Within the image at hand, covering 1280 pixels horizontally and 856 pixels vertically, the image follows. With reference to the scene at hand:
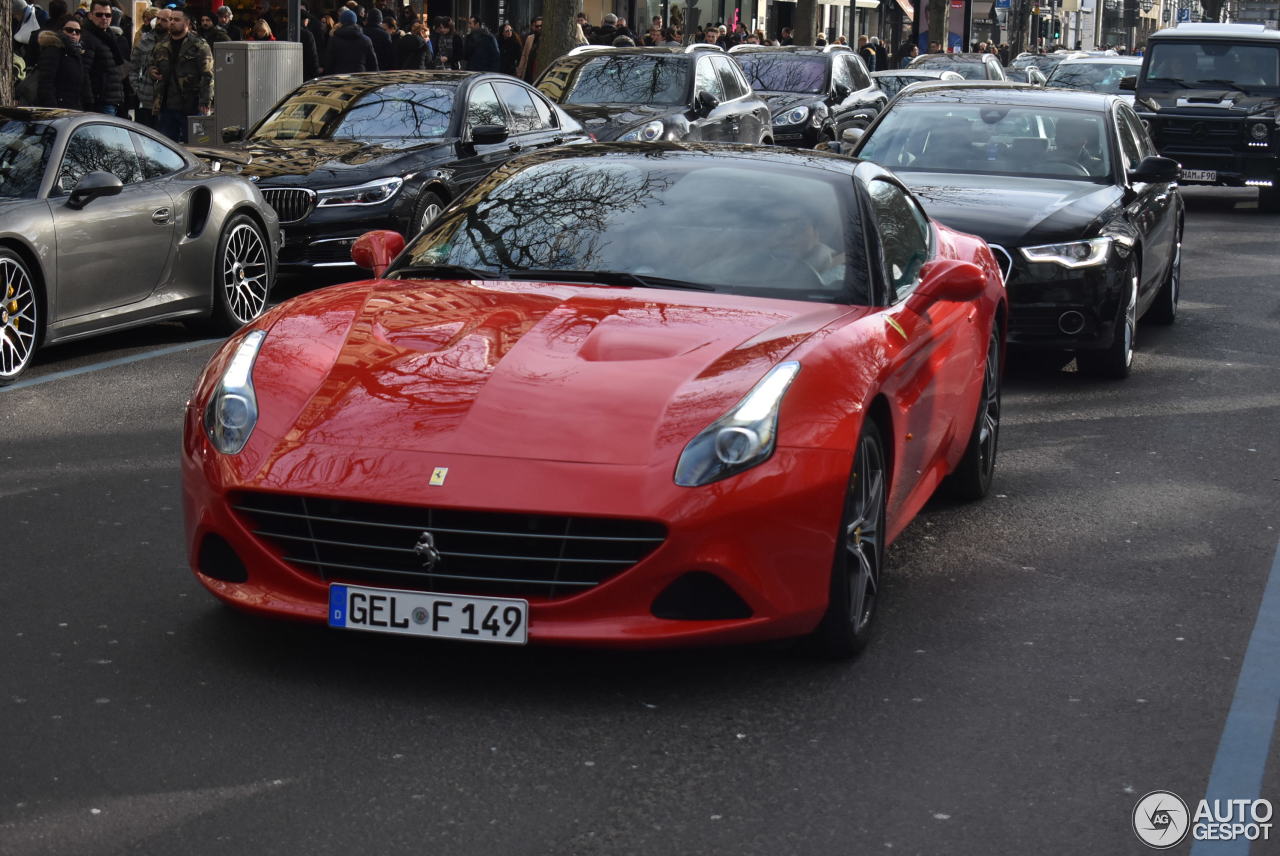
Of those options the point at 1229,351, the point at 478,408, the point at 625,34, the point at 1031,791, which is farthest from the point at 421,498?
the point at 625,34

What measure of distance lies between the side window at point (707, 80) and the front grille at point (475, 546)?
14403mm

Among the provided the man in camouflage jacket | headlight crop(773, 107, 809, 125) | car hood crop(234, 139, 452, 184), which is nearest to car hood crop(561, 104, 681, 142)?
car hood crop(234, 139, 452, 184)

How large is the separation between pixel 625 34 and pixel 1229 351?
21.9 m

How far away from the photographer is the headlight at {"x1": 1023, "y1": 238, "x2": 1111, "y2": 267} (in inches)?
390

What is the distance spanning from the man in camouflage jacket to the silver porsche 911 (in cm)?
856

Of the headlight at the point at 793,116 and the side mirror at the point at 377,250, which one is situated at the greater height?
the side mirror at the point at 377,250

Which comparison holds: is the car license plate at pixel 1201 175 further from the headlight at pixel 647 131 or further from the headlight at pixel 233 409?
the headlight at pixel 233 409

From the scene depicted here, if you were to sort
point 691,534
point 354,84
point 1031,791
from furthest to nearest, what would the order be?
point 354,84 → point 691,534 → point 1031,791

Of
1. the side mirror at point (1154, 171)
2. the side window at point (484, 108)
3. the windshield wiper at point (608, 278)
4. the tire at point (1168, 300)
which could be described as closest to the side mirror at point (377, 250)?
the windshield wiper at point (608, 278)

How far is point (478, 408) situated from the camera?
4.88 metres

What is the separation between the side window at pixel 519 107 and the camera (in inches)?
601

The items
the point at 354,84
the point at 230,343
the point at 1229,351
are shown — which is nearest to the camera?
the point at 230,343

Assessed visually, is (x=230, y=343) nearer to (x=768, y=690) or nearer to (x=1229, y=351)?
(x=768, y=690)

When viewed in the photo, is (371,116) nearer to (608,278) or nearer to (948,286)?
(608,278)
